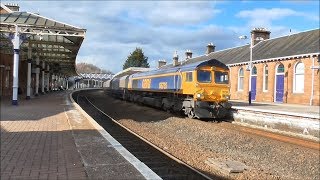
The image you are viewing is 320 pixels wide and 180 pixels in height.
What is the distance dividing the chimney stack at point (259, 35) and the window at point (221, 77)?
2238 centimetres

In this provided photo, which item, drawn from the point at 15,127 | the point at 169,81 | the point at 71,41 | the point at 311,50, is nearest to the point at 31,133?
the point at 15,127

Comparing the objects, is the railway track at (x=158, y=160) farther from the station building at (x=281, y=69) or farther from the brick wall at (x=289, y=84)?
the station building at (x=281, y=69)

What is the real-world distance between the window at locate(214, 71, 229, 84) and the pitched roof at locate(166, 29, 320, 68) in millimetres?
10066

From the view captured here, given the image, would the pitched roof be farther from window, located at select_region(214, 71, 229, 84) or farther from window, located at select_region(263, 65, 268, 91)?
window, located at select_region(214, 71, 229, 84)

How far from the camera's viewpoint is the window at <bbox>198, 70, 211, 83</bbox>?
21375 mm

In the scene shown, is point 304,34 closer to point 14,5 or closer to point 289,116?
point 289,116

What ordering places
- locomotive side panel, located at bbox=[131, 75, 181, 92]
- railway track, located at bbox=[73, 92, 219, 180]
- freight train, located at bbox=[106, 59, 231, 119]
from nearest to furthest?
railway track, located at bbox=[73, 92, 219, 180] < freight train, located at bbox=[106, 59, 231, 119] < locomotive side panel, located at bbox=[131, 75, 181, 92]

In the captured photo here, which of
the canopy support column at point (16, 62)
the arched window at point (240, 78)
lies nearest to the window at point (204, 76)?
the canopy support column at point (16, 62)

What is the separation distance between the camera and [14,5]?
4134 cm

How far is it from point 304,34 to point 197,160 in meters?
27.5

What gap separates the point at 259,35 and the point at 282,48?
8715 mm

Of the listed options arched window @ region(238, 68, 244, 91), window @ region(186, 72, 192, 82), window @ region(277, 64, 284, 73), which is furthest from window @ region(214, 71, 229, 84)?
arched window @ region(238, 68, 244, 91)

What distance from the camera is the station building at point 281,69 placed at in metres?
30.3

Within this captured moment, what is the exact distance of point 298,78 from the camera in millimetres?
32125
